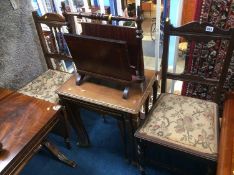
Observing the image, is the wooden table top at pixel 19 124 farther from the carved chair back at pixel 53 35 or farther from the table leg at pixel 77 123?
the carved chair back at pixel 53 35

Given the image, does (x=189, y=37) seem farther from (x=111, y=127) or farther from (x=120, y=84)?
(x=111, y=127)

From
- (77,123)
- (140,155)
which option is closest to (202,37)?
(140,155)

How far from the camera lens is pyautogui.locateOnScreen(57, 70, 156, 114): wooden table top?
134 cm

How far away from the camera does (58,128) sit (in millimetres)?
1835

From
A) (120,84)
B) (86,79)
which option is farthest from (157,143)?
(86,79)

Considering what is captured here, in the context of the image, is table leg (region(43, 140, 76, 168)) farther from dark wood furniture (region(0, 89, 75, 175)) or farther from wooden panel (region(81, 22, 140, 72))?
wooden panel (region(81, 22, 140, 72))

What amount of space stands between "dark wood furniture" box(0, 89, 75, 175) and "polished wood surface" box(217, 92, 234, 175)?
90cm

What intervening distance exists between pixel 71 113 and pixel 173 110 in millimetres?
732

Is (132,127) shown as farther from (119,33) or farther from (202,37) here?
(202,37)

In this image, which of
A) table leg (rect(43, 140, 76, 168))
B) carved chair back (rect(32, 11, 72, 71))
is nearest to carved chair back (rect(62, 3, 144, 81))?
carved chair back (rect(32, 11, 72, 71))

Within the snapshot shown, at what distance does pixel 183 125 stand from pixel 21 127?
944mm

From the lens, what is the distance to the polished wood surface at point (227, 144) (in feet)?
2.98

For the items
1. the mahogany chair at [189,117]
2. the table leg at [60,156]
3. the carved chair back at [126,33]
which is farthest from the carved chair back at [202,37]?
the table leg at [60,156]

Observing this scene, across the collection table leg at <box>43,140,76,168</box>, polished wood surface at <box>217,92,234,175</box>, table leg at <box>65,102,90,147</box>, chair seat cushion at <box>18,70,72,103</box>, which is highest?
polished wood surface at <box>217,92,234,175</box>
